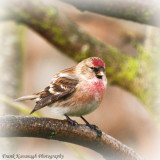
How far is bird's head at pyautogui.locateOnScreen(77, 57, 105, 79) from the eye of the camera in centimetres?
205

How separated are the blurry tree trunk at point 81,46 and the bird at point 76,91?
863 mm

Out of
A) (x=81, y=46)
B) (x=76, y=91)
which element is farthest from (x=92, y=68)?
(x=81, y=46)

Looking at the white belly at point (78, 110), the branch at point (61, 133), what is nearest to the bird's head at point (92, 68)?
the white belly at point (78, 110)

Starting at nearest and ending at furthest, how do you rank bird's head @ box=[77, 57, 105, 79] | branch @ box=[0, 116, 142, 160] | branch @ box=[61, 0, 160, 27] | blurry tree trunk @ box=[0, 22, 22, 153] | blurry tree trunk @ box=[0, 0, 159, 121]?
branch @ box=[0, 116, 142, 160]
bird's head @ box=[77, 57, 105, 79]
branch @ box=[61, 0, 160, 27]
blurry tree trunk @ box=[0, 0, 159, 121]
blurry tree trunk @ box=[0, 22, 22, 153]

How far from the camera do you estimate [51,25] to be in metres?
3.19

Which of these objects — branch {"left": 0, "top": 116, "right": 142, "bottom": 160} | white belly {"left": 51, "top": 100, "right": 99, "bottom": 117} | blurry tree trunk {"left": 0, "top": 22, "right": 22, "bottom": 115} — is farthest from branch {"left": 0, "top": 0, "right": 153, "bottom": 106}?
branch {"left": 0, "top": 116, "right": 142, "bottom": 160}

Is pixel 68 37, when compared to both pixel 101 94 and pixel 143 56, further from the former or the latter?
pixel 101 94

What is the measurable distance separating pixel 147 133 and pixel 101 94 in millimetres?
1911

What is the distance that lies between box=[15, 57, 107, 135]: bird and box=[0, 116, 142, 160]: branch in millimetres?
232

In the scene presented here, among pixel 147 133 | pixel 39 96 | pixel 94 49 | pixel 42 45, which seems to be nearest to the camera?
pixel 39 96

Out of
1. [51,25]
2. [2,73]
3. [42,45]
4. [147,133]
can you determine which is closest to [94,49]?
[51,25]

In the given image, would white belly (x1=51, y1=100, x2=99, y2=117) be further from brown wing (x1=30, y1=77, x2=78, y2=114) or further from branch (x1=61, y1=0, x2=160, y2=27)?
branch (x1=61, y1=0, x2=160, y2=27)

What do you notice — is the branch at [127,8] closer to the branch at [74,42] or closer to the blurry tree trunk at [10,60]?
the branch at [74,42]

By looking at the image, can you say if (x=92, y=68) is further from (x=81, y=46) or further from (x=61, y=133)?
(x=81, y=46)
